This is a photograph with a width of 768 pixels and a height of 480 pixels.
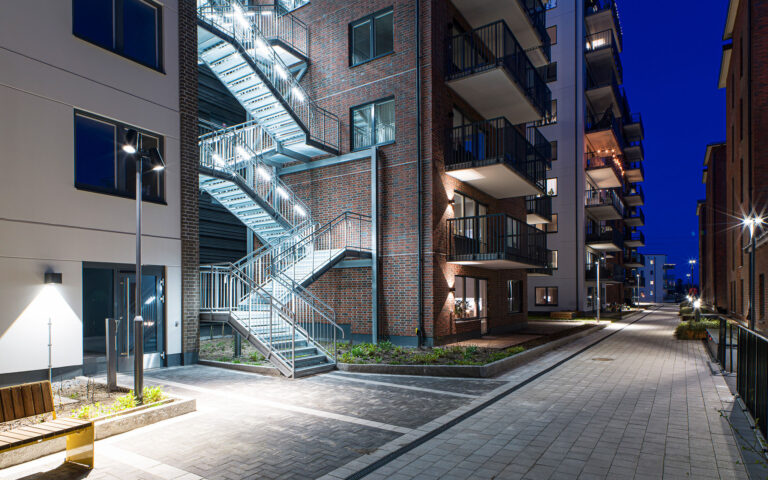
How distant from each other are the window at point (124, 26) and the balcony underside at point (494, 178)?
9715mm

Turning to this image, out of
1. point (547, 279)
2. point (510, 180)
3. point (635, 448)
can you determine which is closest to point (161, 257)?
point (635, 448)

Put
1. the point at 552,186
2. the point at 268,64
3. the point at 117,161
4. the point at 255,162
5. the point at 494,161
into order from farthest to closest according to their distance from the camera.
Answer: the point at 552,186 < the point at 255,162 < the point at 268,64 < the point at 494,161 < the point at 117,161

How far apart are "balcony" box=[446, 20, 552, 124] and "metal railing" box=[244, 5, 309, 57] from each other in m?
6.34

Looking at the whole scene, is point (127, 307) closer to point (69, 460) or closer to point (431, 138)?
point (69, 460)

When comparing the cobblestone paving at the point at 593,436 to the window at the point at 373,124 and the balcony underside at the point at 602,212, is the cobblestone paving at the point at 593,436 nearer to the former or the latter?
the window at the point at 373,124

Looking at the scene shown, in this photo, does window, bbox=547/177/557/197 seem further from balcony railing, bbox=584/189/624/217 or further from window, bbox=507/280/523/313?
window, bbox=507/280/523/313

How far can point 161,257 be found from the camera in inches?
462

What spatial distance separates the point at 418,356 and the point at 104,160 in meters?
8.97

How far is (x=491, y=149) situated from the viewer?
17.8m

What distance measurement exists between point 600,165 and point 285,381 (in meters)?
30.3

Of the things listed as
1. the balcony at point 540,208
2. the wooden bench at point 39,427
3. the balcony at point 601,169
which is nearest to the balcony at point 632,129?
the balcony at point 601,169

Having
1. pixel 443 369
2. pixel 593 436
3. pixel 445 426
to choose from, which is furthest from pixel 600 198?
pixel 445 426

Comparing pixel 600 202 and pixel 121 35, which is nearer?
pixel 121 35

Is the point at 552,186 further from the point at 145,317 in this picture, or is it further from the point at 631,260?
the point at 145,317
